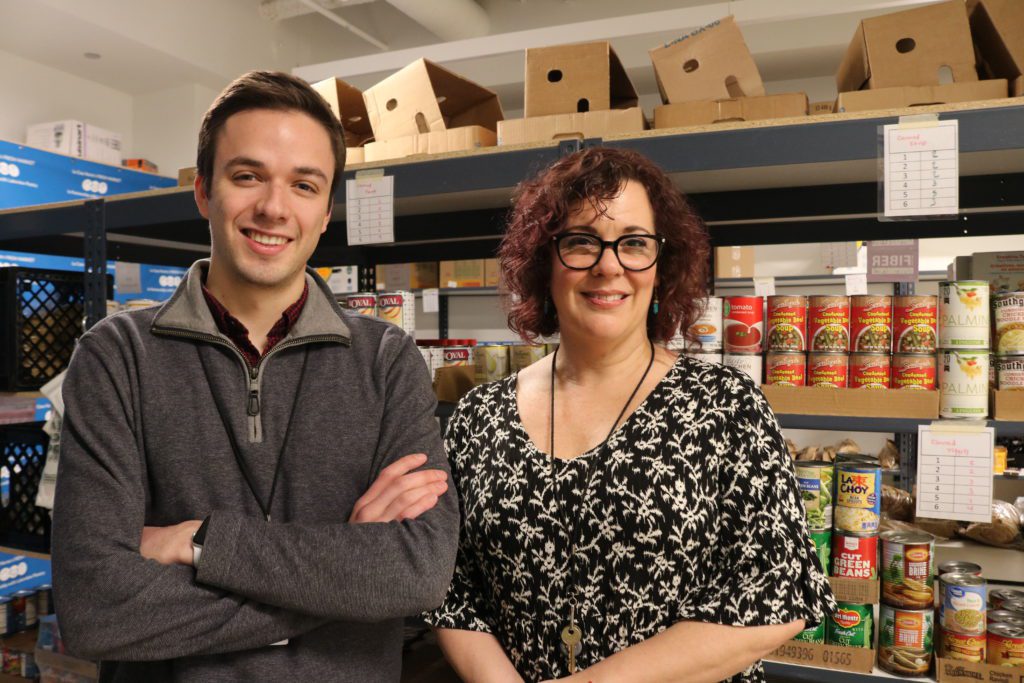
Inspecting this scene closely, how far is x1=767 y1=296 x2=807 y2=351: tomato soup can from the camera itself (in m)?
1.76

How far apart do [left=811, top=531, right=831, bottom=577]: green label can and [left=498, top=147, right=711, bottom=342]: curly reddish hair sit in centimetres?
57

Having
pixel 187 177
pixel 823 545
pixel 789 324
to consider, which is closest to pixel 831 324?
pixel 789 324

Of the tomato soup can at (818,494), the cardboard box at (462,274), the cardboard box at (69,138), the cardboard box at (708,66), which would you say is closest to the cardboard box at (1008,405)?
the tomato soup can at (818,494)

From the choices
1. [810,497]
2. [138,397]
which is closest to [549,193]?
[138,397]

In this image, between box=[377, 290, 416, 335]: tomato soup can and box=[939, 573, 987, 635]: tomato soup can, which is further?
box=[377, 290, 416, 335]: tomato soup can

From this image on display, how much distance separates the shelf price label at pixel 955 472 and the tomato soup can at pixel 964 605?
0.62ft

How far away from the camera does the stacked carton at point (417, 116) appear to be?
6.57ft

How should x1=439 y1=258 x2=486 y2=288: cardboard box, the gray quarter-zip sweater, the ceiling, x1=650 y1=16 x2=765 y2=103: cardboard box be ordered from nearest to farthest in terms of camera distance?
the gray quarter-zip sweater → x1=650 y1=16 x2=765 y2=103: cardboard box → the ceiling → x1=439 y1=258 x2=486 y2=288: cardboard box

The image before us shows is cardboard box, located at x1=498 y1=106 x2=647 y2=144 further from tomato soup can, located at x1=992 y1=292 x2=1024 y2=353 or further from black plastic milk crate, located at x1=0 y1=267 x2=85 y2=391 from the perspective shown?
black plastic milk crate, located at x1=0 y1=267 x2=85 y2=391

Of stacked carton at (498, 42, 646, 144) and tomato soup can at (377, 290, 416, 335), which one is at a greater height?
stacked carton at (498, 42, 646, 144)

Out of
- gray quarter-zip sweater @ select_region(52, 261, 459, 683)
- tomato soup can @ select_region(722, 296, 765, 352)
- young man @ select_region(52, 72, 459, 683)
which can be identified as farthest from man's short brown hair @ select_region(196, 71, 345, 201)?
tomato soup can @ select_region(722, 296, 765, 352)

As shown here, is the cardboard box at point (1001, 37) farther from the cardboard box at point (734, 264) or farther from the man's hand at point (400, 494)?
the cardboard box at point (734, 264)

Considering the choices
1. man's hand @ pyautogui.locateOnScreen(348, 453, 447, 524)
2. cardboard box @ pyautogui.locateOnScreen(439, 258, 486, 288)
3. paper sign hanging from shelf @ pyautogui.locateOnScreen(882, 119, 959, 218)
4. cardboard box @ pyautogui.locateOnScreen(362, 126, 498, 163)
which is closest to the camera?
man's hand @ pyautogui.locateOnScreen(348, 453, 447, 524)

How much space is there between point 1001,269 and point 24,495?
316cm
